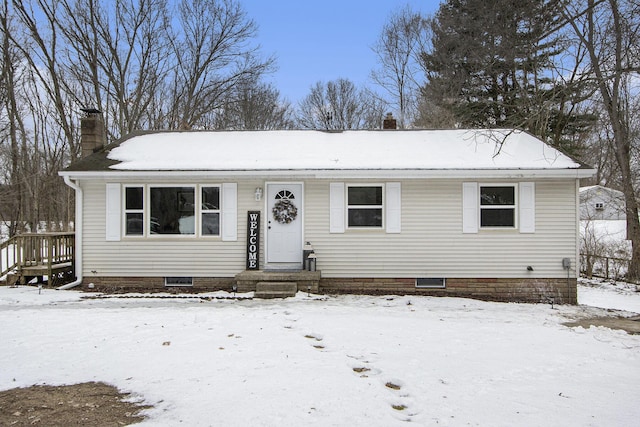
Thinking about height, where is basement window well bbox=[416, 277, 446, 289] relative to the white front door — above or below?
below

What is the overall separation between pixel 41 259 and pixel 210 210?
426 cm

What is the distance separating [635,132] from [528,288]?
9595 millimetres

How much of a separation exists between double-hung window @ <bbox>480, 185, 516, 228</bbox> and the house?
22mm

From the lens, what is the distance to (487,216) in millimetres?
9836

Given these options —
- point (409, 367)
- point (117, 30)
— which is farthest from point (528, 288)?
point (117, 30)

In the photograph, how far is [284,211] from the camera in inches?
391

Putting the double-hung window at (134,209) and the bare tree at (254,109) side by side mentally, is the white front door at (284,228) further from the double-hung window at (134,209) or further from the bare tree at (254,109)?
the bare tree at (254,109)

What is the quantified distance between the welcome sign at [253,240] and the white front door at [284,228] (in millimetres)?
247

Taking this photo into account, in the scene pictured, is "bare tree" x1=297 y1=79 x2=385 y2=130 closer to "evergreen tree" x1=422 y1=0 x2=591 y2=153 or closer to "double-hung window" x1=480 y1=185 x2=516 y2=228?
"evergreen tree" x1=422 y1=0 x2=591 y2=153

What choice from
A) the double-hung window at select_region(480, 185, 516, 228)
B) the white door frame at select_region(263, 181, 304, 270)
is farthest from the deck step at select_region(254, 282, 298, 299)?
the double-hung window at select_region(480, 185, 516, 228)

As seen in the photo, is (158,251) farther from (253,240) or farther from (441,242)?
→ (441,242)

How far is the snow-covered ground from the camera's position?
12.4 ft

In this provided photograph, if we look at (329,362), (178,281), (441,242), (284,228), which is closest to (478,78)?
(441,242)

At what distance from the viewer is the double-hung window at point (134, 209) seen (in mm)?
10062
